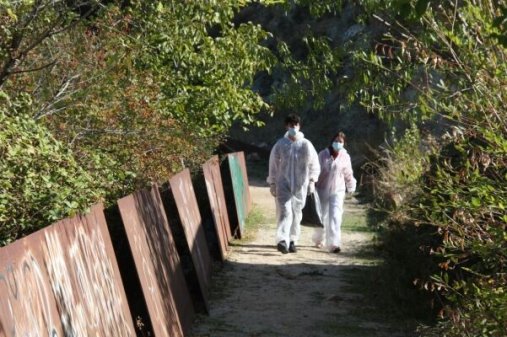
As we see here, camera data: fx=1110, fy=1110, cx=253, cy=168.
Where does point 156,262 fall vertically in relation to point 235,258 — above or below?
above

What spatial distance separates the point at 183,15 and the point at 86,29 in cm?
117

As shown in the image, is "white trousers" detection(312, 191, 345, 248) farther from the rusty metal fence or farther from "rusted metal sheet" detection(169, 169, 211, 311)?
"rusted metal sheet" detection(169, 169, 211, 311)

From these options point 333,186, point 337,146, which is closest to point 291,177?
point 333,186

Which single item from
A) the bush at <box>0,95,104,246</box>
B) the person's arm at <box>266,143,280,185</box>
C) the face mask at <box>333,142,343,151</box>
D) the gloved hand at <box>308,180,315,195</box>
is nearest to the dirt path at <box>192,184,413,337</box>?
the gloved hand at <box>308,180,315,195</box>

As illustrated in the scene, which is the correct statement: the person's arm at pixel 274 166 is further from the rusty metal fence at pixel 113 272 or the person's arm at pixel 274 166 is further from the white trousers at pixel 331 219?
the rusty metal fence at pixel 113 272

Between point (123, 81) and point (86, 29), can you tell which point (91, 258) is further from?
point (86, 29)

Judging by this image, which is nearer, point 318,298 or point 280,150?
point 318,298

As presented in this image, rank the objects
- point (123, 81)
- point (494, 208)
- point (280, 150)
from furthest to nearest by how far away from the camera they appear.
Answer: point (280, 150) → point (123, 81) → point (494, 208)

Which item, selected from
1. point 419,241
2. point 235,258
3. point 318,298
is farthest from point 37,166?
point 235,258

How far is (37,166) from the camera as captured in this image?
24.5 ft

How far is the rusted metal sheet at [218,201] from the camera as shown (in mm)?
13547

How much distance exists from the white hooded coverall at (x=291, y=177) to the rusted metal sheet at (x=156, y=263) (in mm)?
5160

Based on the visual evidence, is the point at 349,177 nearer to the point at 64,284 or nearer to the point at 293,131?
the point at 293,131

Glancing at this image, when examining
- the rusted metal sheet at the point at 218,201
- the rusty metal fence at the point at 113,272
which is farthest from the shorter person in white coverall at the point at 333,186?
the rusty metal fence at the point at 113,272
